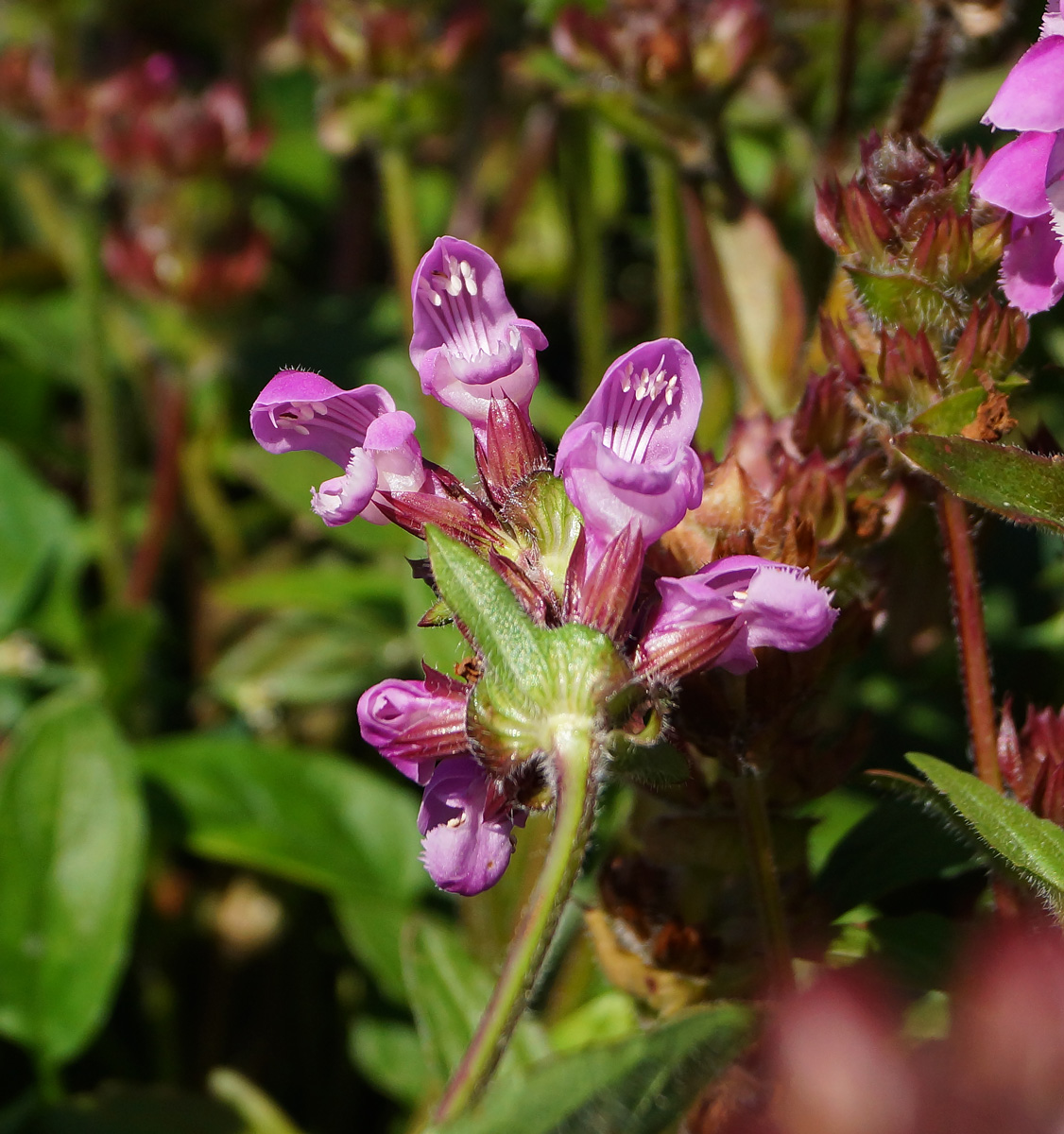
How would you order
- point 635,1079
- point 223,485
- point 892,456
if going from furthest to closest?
point 223,485
point 892,456
point 635,1079

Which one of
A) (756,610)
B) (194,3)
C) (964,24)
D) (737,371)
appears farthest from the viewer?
(194,3)

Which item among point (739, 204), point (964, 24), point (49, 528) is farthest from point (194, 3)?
point (964, 24)

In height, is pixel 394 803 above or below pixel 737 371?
below

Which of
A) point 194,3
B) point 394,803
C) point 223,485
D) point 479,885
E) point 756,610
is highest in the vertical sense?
point 194,3

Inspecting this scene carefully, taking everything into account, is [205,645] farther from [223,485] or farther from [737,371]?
[737,371]

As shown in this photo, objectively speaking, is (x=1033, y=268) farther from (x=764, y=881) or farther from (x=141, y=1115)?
(x=141, y=1115)

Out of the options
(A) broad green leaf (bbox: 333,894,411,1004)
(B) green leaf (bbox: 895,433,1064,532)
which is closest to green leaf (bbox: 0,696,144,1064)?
(A) broad green leaf (bbox: 333,894,411,1004)
